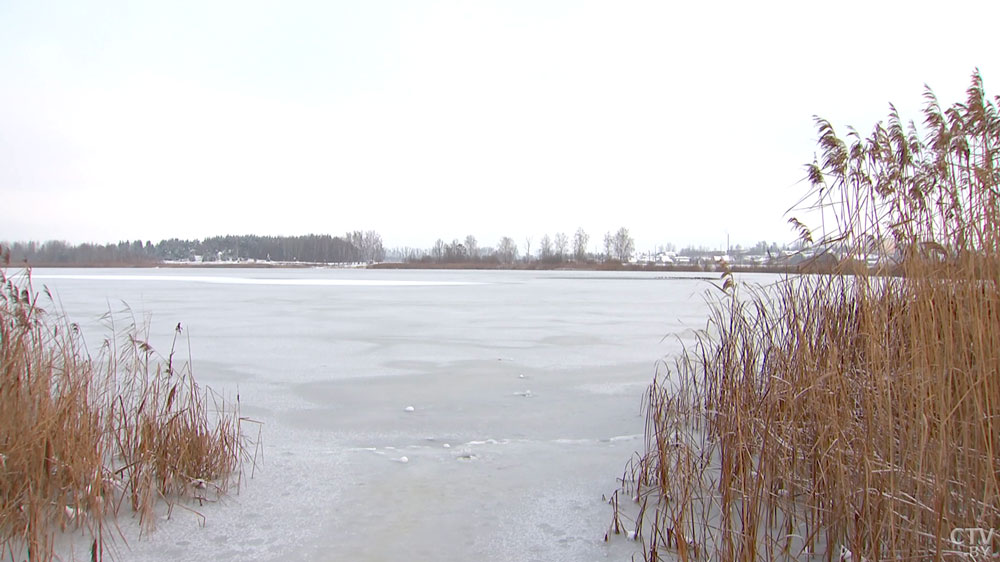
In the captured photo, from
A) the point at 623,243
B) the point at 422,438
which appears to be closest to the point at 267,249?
the point at 623,243

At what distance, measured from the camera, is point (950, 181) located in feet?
7.18

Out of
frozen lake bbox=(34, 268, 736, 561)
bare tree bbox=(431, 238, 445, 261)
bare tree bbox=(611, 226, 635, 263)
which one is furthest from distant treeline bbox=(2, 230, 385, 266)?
frozen lake bbox=(34, 268, 736, 561)

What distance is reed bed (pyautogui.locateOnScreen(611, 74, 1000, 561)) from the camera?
1.77m

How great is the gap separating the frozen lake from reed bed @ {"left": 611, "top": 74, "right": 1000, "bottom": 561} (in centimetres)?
53

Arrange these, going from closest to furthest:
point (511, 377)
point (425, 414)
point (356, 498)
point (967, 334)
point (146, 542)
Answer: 1. point (967, 334)
2. point (146, 542)
3. point (356, 498)
4. point (425, 414)
5. point (511, 377)

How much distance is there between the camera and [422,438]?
12.5ft

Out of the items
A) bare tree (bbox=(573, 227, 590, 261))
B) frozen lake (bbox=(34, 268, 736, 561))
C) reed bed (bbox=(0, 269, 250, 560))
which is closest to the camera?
reed bed (bbox=(0, 269, 250, 560))

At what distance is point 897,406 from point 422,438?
2.55 metres

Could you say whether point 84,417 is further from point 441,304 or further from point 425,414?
point 441,304

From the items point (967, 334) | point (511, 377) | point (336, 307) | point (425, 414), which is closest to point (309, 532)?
point (425, 414)

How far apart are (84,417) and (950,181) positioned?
3.41 meters

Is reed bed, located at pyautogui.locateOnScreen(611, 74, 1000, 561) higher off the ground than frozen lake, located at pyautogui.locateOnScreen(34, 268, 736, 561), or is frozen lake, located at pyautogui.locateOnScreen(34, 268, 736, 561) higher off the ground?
reed bed, located at pyautogui.locateOnScreen(611, 74, 1000, 561)

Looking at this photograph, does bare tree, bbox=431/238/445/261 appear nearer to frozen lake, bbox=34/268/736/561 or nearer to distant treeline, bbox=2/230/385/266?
distant treeline, bbox=2/230/385/266

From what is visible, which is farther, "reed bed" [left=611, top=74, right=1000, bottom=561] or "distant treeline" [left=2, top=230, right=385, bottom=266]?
"distant treeline" [left=2, top=230, right=385, bottom=266]
